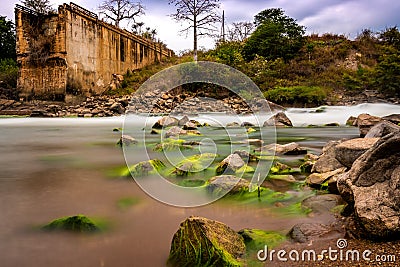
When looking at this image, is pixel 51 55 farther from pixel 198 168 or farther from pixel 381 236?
pixel 381 236

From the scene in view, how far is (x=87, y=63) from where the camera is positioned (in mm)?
20172

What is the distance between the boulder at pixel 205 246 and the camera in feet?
5.66

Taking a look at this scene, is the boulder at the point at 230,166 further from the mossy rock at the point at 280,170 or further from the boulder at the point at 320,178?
the boulder at the point at 320,178

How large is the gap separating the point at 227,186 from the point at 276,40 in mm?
23650

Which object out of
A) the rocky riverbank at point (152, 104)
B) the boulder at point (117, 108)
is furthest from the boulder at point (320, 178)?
the boulder at point (117, 108)

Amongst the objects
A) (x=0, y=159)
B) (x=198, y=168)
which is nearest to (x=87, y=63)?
(x=0, y=159)

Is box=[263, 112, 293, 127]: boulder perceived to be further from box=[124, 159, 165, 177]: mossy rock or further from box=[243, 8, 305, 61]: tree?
box=[243, 8, 305, 61]: tree

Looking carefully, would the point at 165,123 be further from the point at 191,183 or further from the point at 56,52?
the point at 56,52

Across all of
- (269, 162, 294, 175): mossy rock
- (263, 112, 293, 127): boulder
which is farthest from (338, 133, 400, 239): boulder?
(263, 112, 293, 127): boulder

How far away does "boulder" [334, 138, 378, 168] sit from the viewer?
3031 millimetres

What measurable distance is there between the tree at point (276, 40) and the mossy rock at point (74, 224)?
2389 centimetres

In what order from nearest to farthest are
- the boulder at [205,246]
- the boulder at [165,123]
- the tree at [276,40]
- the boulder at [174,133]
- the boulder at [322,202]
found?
the boulder at [205,246] → the boulder at [322,202] → the boulder at [174,133] → the boulder at [165,123] → the tree at [276,40]

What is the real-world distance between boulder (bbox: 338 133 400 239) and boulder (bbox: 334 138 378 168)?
784 mm

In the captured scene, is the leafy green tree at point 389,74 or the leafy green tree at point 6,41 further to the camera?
the leafy green tree at point 6,41
